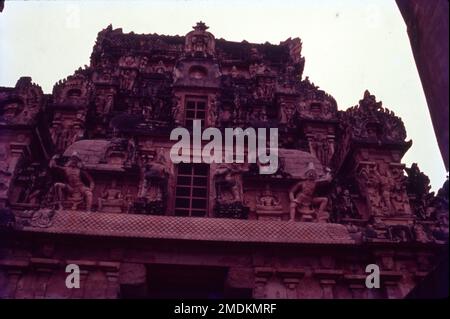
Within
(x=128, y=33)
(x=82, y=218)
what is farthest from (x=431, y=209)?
(x=128, y=33)

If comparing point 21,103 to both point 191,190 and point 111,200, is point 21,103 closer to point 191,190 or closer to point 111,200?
point 111,200

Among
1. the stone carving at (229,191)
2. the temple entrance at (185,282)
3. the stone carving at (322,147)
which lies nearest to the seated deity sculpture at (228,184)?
the stone carving at (229,191)

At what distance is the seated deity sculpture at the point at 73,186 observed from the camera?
1150 centimetres

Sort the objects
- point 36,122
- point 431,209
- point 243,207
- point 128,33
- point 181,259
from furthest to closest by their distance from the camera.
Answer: point 128,33
point 431,209
point 36,122
point 243,207
point 181,259

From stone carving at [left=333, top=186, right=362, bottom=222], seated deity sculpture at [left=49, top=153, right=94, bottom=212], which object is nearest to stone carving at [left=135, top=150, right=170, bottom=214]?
seated deity sculpture at [left=49, top=153, right=94, bottom=212]

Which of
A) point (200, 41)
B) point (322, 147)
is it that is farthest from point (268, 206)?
point (200, 41)

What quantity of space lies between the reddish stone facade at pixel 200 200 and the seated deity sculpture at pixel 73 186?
4cm

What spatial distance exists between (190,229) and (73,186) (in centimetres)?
383

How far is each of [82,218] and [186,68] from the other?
311 inches

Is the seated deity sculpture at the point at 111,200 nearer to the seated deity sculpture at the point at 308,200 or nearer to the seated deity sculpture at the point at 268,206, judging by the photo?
the seated deity sculpture at the point at 268,206

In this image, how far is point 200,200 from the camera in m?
12.5

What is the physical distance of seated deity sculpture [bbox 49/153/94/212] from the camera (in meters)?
11.5

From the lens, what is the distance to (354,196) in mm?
12609

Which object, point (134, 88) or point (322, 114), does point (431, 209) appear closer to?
point (322, 114)
